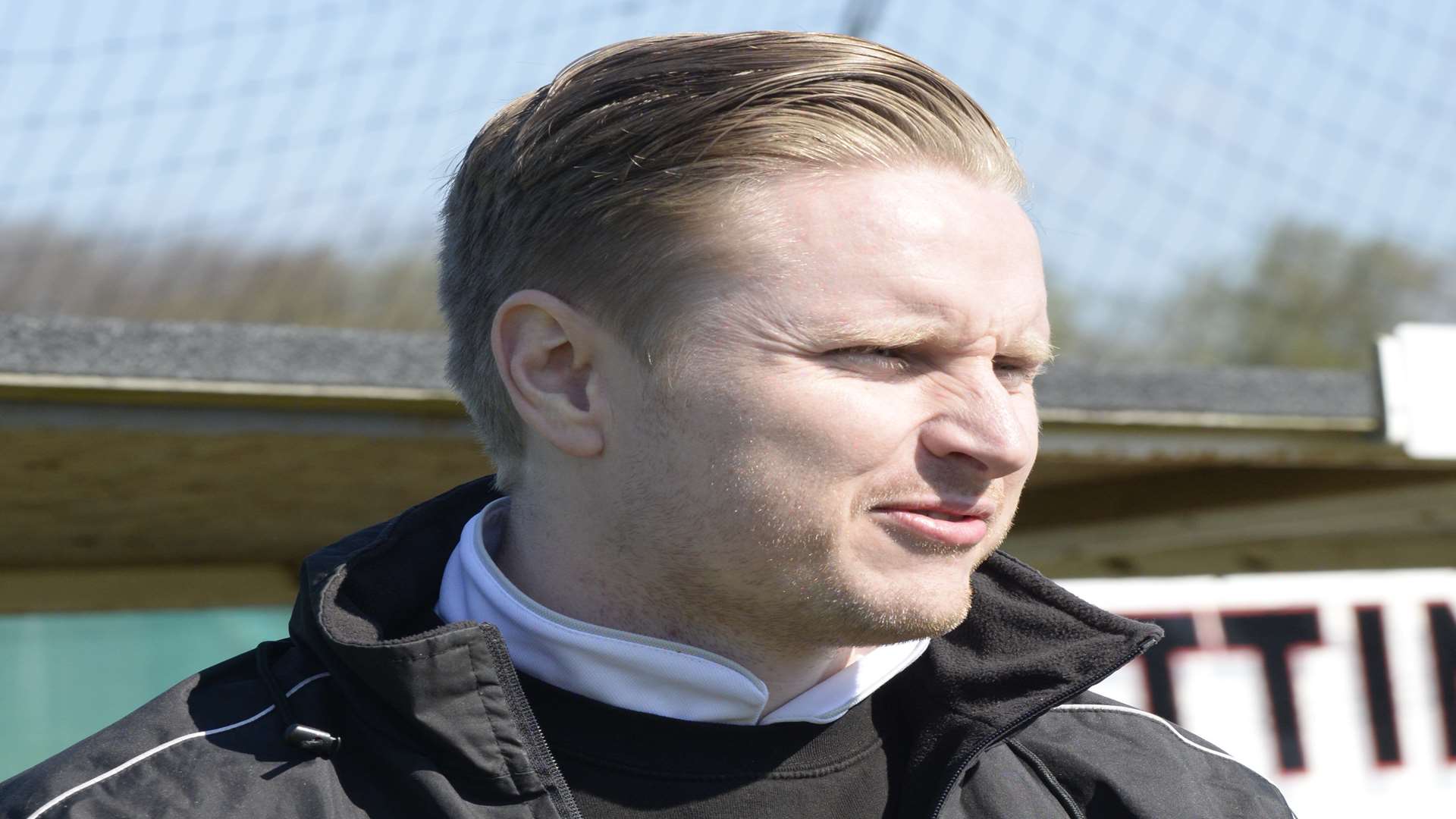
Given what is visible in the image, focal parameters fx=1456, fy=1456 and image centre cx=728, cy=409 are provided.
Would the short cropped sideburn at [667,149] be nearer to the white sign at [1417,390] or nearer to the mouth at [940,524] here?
the mouth at [940,524]

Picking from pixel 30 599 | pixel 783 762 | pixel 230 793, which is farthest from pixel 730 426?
pixel 30 599

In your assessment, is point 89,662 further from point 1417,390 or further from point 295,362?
point 1417,390

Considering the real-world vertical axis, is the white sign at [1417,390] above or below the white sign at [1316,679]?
above

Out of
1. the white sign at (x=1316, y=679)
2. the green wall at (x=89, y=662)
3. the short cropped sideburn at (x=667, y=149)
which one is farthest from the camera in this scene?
the green wall at (x=89, y=662)

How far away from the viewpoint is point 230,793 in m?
1.42

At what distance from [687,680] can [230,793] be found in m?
0.47

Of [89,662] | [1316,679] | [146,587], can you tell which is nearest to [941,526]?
[1316,679]

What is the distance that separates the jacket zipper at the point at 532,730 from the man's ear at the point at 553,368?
0.27 m

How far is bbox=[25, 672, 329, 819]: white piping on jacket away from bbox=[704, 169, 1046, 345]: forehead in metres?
0.63

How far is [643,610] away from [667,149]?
1.69 ft

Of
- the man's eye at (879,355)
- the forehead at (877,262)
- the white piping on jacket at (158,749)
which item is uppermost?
the forehead at (877,262)

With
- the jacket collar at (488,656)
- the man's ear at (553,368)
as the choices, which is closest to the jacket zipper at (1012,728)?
the jacket collar at (488,656)

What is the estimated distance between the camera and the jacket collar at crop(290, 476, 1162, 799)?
4.76 ft

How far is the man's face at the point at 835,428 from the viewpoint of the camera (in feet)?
4.94
